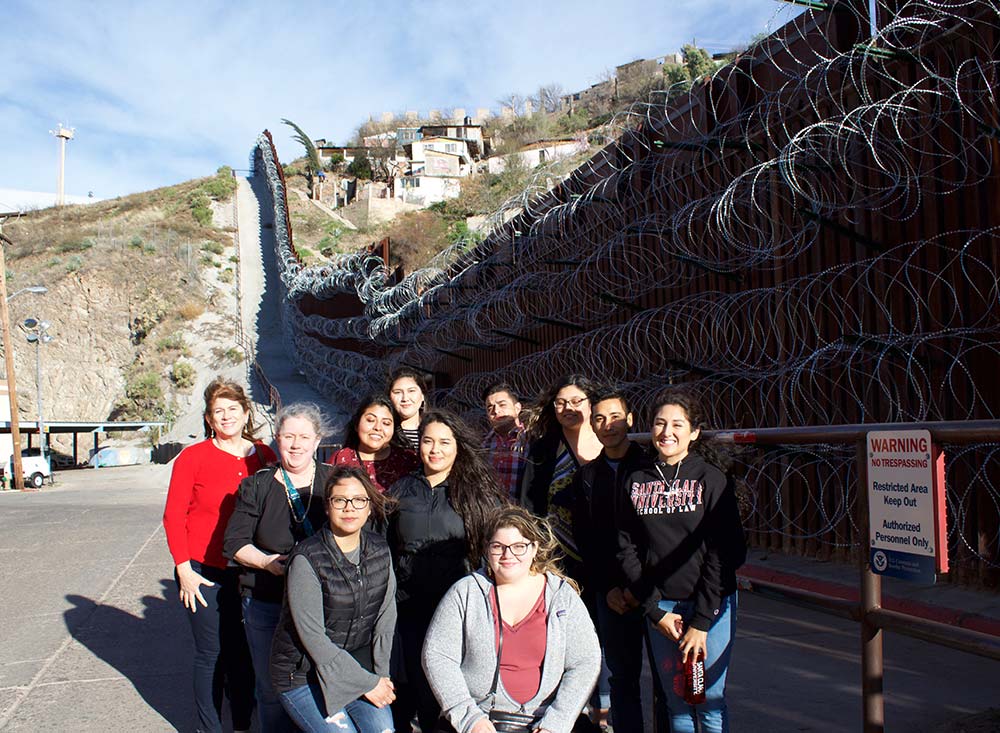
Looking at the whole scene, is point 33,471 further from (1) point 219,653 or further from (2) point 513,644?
(2) point 513,644

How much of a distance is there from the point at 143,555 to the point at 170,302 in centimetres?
4154

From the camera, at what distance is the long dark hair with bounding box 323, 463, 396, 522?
11.0 feet

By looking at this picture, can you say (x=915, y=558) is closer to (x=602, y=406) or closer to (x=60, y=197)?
(x=602, y=406)

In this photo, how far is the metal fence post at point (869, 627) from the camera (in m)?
2.80

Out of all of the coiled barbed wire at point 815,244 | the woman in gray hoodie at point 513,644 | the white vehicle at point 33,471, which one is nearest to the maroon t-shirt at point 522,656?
the woman in gray hoodie at point 513,644

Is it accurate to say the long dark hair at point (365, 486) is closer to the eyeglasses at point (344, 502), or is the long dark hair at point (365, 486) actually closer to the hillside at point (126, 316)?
the eyeglasses at point (344, 502)

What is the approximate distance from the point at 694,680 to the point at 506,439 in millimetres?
1770

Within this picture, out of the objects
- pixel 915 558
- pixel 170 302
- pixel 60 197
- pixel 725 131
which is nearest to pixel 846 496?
pixel 725 131

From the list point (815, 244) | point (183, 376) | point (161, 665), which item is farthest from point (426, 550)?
point (183, 376)

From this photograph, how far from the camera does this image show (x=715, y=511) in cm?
314

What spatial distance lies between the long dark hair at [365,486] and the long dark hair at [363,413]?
0.68 meters

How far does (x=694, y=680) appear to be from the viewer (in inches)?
122

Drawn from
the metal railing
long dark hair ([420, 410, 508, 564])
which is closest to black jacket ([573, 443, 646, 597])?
long dark hair ([420, 410, 508, 564])

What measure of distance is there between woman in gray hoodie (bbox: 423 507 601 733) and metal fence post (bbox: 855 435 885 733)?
892 mm
